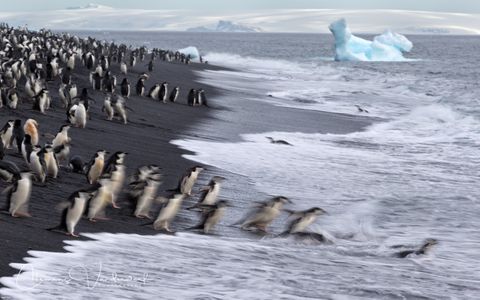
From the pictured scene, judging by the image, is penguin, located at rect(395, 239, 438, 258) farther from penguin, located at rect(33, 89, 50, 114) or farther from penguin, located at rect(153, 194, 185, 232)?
penguin, located at rect(33, 89, 50, 114)

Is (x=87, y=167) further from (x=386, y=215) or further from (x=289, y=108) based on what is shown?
(x=289, y=108)

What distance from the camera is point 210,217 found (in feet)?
29.3

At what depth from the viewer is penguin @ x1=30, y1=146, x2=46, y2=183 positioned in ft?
32.3

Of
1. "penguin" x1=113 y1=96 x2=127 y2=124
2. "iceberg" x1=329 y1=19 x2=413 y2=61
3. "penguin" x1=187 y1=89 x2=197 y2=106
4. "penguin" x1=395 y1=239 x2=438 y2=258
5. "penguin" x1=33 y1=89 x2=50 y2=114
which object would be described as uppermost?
"penguin" x1=395 y1=239 x2=438 y2=258

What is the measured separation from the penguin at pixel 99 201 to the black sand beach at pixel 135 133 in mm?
122

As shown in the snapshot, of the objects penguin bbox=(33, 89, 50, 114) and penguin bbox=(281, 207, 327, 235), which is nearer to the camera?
penguin bbox=(281, 207, 327, 235)

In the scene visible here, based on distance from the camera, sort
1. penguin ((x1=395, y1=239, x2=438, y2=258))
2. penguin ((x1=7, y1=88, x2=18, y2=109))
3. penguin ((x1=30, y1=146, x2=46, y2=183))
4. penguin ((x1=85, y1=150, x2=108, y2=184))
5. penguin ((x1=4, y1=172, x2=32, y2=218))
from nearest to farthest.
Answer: penguin ((x1=4, y1=172, x2=32, y2=218)), penguin ((x1=395, y1=239, x2=438, y2=258)), penguin ((x1=30, y1=146, x2=46, y2=183)), penguin ((x1=85, y1=150, x2=108, y2=184)), penguin ((x1=7, y1=88, x2=18, y2=109))

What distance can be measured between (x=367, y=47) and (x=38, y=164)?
63.8 m

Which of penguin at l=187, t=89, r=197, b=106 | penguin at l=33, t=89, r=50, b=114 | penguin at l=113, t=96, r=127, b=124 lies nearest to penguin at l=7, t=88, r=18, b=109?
penguin at l=33, t=89, r=50, b=114

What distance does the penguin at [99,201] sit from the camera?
28.7 feet

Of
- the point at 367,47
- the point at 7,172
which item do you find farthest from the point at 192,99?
the point at 367,47

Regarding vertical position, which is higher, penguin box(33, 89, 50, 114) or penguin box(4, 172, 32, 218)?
penguin box(4, 172, 32, 218)

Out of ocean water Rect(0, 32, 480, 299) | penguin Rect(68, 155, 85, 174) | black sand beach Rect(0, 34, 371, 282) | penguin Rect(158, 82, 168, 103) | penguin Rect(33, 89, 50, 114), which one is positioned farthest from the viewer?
penguin Rect(158, 82, 168, 103)

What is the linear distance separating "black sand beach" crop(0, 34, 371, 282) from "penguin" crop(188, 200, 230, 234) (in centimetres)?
53
